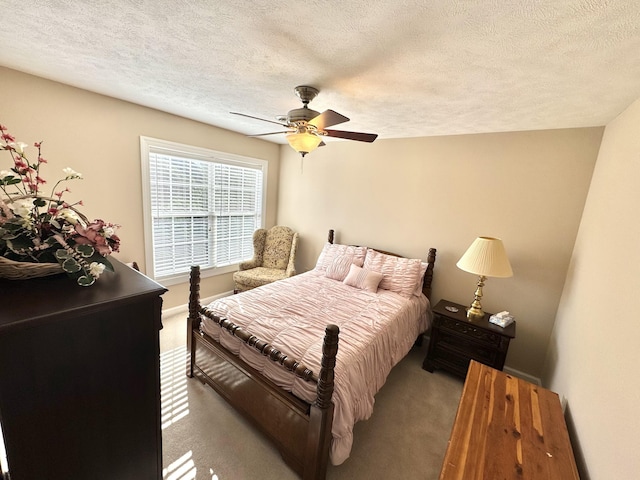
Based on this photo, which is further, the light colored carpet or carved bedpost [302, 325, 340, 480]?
the light colored carpet

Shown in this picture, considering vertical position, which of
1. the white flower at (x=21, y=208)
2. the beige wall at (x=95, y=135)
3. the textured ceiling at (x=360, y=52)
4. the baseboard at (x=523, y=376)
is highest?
the textured ceiling at (x=360, y=52)

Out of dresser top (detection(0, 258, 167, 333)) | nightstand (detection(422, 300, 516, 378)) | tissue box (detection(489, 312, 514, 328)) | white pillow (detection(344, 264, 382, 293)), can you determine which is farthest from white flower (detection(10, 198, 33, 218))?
tissue box (detection(489, 312, 514, 328))

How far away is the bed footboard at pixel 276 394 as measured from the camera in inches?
55.5

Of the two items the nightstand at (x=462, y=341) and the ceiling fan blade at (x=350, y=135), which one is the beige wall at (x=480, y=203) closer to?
the nightstand at (x=462, y=341)

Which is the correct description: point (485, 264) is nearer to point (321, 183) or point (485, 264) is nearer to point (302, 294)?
point (302, 294)

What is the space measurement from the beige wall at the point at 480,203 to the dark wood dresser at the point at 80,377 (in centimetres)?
282

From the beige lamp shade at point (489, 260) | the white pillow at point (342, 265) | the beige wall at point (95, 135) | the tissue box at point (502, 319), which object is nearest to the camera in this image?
the beige wall at point (95, 135)

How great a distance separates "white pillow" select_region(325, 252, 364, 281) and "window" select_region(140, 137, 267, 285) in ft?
5.38

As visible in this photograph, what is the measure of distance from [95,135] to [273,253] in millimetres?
2422

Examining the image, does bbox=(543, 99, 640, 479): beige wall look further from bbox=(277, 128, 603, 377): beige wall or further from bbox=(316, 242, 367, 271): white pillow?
bbox=(316, 242, 367, 271): white pillow

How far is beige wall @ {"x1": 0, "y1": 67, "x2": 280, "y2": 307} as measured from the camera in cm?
206

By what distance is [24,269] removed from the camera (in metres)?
0.80

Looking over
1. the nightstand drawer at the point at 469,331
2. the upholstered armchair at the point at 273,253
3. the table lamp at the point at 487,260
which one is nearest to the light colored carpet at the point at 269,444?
the nightstand drawer at the point at 469,331

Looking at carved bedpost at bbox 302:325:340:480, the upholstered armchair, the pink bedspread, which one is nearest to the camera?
carved bedpost at bbox 302:325:340:480
